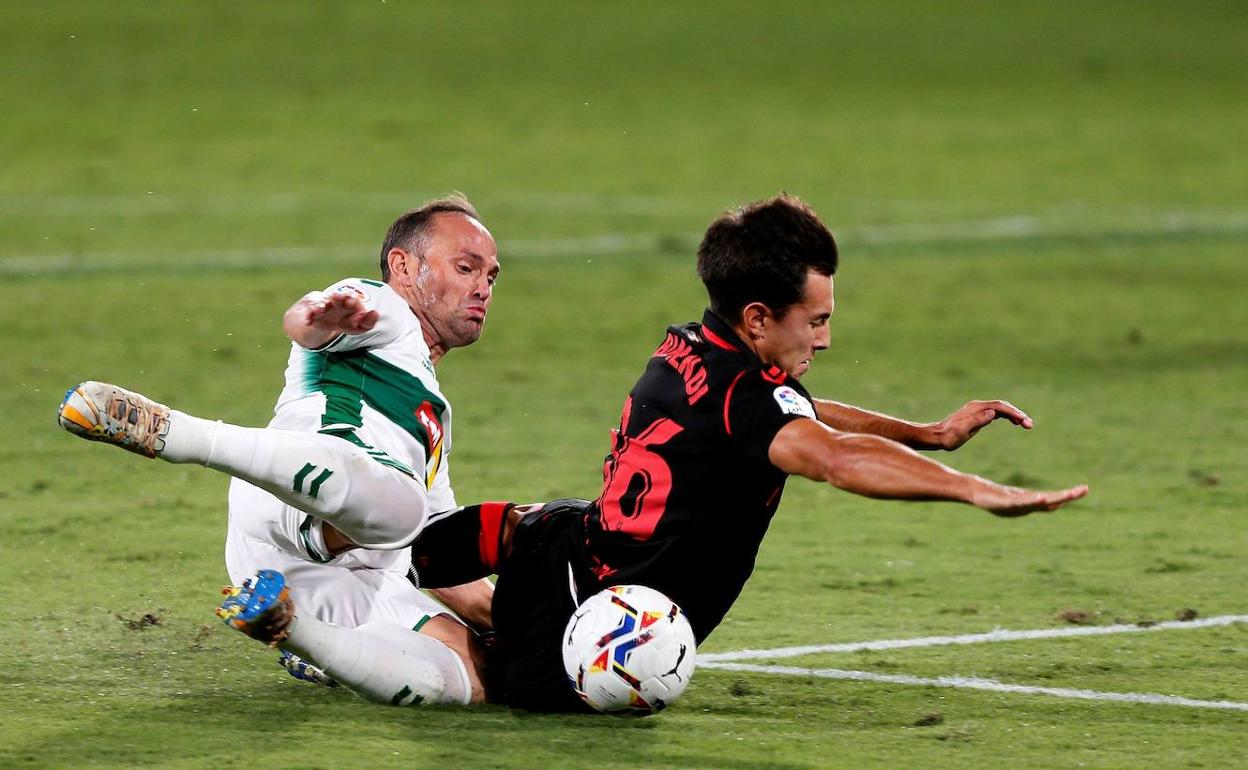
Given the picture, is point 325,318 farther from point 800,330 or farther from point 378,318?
point 800,330

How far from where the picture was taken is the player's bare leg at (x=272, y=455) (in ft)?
16.8

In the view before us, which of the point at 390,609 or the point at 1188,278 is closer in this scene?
the point at 390,609

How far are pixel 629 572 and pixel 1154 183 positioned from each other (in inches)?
617

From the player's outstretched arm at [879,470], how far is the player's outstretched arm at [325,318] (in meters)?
1.19

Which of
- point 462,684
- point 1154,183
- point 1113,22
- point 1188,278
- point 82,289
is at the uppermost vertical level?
point 1113,22

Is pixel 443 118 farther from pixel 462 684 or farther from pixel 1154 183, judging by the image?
pixel 462 684

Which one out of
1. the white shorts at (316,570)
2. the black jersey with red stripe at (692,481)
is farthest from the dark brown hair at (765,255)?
the white shorts at (316,570)

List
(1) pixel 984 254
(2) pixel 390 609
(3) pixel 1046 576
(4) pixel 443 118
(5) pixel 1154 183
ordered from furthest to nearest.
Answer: (4) pixel 443 118 < (5) pixel 1154 183 < (1) pixel 984 254 < (3) pixel 1046 576 < (2) pixel 390 609

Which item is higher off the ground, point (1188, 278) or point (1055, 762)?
point (1188, 278)

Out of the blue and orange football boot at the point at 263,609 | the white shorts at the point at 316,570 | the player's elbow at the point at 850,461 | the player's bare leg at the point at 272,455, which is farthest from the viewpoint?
the white shorts at the point at 316,570

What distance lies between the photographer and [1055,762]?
16.0ft

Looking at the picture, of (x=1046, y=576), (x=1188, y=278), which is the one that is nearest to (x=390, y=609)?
(x=1046, y=576)

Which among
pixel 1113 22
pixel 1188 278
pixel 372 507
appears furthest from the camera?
pixel 1113 22

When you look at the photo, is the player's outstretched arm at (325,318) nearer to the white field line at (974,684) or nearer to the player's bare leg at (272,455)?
the player's bare leg at (272,455)
